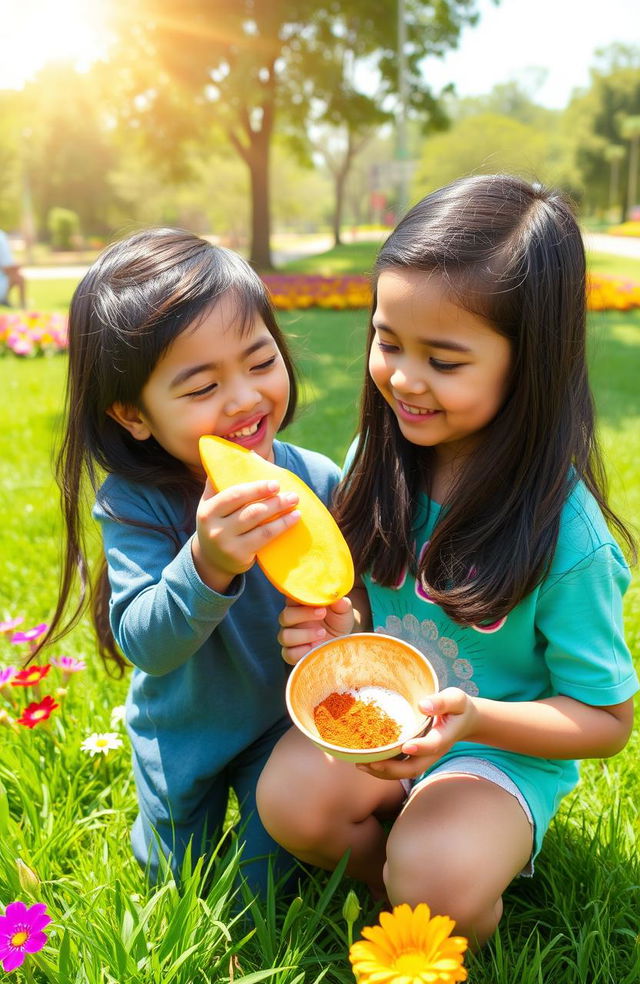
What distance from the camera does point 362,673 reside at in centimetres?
142

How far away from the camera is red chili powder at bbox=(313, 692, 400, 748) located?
4.15 feet

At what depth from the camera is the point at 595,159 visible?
45.2 m

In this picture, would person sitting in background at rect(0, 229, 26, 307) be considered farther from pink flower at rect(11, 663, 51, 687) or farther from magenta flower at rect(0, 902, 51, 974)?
magenta flower at rect(0, 902, 51, 974)

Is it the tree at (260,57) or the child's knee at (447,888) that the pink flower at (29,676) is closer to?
the child's knee at (447,888)

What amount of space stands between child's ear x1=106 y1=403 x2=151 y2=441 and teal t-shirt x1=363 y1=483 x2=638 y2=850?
1.86 ft

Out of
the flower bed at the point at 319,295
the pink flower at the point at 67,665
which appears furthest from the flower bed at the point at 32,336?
the pink flower at the point at 67,665

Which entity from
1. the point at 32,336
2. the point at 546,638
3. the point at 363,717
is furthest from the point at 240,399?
the point at 32,336

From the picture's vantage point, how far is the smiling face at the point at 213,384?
1448 mm

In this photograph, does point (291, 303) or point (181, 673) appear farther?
point (291, 303)

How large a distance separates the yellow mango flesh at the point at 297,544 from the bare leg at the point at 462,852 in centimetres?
43

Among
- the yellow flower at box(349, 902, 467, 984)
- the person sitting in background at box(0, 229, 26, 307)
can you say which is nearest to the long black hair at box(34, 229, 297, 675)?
the yellow flower at box(349, 902, 467, 984)

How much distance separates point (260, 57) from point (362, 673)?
49.9 ft

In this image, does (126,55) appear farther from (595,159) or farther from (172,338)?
(595,159)

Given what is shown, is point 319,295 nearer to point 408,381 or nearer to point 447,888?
point 408,381
